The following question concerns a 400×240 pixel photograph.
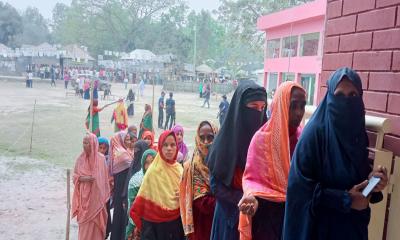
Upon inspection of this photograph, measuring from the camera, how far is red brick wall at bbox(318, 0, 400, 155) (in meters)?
1.77

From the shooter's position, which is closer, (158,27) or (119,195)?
(119,195)

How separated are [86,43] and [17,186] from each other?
140ft

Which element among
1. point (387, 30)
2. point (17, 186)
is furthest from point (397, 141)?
point (17, 186)

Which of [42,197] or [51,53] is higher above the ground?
[51,53]

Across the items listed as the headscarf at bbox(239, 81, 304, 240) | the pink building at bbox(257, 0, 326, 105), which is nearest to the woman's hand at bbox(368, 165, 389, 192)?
the headscarf at bbox(239, 81, 304, 240)

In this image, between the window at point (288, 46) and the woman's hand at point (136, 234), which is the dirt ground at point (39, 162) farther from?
the window at point (288, 46)

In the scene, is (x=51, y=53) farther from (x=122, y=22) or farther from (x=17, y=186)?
(x=17, y=186)

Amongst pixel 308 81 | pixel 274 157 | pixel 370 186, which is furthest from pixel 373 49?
pixel 308 81

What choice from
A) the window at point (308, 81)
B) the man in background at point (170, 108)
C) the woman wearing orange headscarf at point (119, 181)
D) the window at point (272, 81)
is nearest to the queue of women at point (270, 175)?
the woman wearing orange headscarf at point (119, 181)

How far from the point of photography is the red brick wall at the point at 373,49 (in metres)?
1.77

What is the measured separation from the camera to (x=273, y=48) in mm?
20453

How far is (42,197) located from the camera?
23.1ft

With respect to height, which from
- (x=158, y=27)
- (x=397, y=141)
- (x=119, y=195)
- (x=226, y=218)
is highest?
(x=158, y=27)

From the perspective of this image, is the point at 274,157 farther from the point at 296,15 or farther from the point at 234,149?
the point at 296,15
